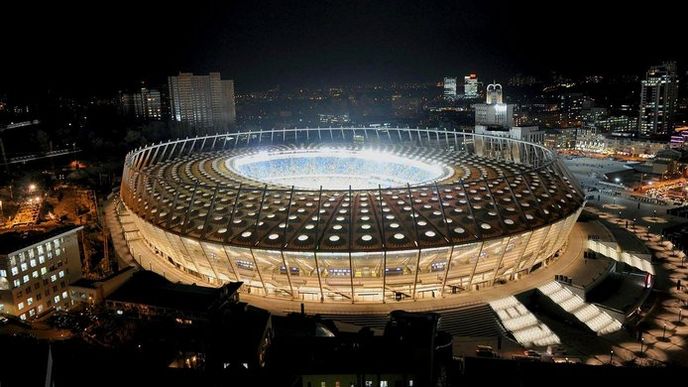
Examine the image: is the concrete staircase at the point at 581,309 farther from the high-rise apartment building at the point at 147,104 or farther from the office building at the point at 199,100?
the high-rise apartment building at the point at 147,104

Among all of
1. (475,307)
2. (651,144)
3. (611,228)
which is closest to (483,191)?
(475,307)

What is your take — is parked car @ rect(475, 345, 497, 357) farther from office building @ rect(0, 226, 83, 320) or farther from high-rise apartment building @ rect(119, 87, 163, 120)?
high-rise apartment building @ rect(119, 87, 163, 120)

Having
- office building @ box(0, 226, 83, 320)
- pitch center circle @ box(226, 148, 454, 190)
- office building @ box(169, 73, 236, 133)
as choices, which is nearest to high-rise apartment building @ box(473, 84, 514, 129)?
pitch center circle @ box(226, 148, 454, 190)

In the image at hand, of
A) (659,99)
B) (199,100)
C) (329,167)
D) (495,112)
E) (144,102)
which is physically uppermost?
(144,102)

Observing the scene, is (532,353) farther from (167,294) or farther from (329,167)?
(329,167)

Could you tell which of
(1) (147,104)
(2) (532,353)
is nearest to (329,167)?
(2) (532,353)

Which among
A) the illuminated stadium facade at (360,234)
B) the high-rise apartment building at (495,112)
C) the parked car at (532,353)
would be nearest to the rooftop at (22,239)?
the illuminated stadium facade at (360,234)

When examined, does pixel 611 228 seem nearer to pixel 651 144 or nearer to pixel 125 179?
pixel 125 179
